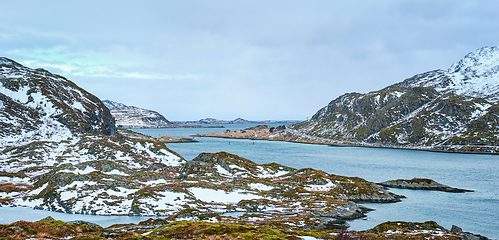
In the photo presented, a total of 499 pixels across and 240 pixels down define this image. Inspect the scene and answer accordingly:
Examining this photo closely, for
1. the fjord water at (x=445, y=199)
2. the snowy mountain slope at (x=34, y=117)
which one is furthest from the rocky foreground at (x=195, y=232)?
the snowy mountain slope at (x=34, y=117)

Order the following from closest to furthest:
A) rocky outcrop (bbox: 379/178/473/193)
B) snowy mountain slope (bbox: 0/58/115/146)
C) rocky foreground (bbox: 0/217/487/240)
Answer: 1. rocky foreground (bbox: 0/217/487/240)
2. rocky outcrop (bbox: 379/178/473/193)
3. snowy mountain slope (bbox: 0/58/115/146)

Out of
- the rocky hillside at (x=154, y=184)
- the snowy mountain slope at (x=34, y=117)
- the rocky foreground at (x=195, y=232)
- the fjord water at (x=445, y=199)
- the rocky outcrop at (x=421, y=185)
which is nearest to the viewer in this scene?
the rocky foreground at (x=195, y=232)

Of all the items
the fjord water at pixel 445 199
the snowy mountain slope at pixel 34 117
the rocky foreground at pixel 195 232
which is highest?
the snowy mountain slope at pixel 34 117

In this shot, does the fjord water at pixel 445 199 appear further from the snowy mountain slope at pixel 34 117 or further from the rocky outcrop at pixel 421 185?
the snowy mountain slope at pixel 34 117

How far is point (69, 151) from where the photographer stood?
137 meters

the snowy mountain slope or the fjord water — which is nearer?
the fjord water

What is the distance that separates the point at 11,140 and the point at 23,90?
65452 millimetres

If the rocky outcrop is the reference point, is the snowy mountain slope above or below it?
above

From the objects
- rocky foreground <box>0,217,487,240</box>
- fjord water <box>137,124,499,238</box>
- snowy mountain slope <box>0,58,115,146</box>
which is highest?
snowy mountain slope <box>0,58,115,146</box>

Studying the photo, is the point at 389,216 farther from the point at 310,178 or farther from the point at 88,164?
the point at 88,164

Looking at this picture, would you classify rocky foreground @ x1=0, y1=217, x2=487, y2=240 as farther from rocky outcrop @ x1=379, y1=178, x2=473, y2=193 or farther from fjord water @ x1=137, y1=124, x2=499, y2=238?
rocky outcrop @ x1=379, y1=178, x2=473, y2=193

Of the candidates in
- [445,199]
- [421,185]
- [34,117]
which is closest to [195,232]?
[445,199]

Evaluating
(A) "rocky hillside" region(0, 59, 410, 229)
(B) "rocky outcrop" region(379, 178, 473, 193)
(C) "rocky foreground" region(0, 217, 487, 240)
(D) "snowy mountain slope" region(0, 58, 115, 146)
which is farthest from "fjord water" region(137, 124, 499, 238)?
(D) "snowy mountain slope" region(0, 58, 115, 146)

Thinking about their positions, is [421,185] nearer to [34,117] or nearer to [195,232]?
[195,232]
